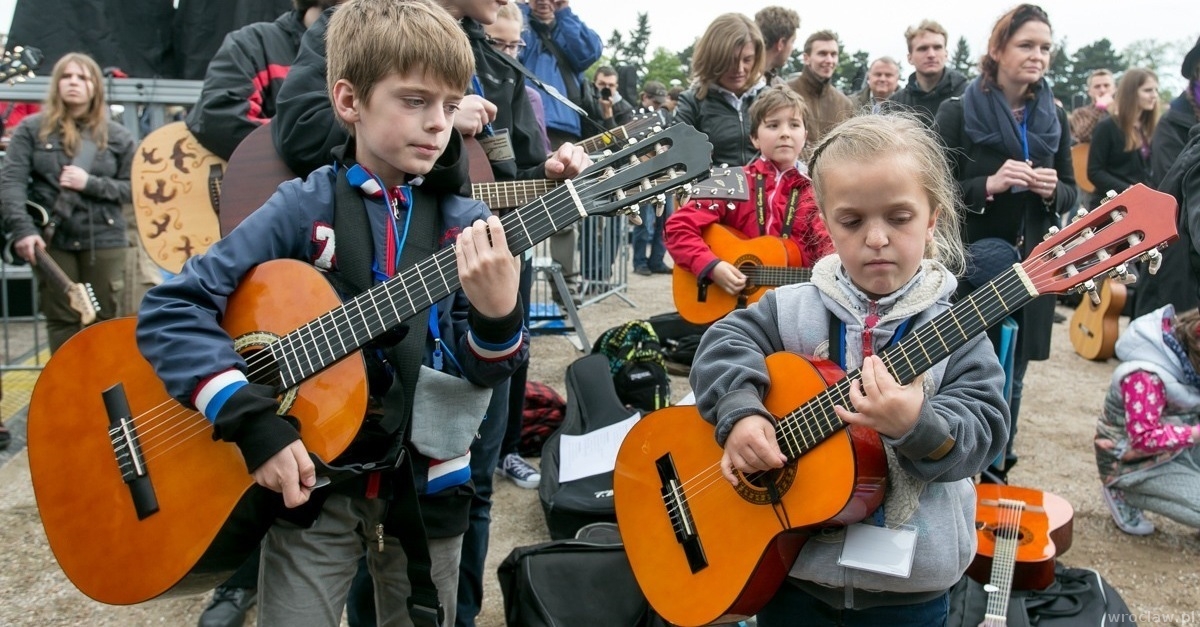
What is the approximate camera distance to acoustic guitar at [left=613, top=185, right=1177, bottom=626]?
1.73 meters

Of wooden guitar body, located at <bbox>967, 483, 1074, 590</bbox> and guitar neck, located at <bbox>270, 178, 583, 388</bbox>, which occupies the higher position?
guitar neck, located at <bbox>270, 178, 583, 388</bbox>

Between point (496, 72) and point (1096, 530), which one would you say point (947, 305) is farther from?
point (1096, 530)

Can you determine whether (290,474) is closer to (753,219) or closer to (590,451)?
(590,451)

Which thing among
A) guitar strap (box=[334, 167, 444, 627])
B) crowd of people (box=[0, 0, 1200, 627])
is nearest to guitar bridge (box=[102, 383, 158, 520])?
crowd of people (box=[0, 0, 1200, 627])

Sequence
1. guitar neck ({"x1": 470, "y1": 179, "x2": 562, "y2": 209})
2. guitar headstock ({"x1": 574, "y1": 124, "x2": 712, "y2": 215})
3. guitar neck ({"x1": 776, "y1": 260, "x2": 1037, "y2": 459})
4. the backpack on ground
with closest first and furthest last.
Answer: guitar neck ({"x1": 776, "y1": 260, "x2": 1037, "y2": 459}), guitar headstock ({"x1": 574, "y1": 124, "x2": 712, "y2": 215}), guitar neck ({"x1": 470, "y1": 179, "x2": 562, "y2": 209}), the backpack on ground

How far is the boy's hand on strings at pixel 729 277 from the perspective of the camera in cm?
418

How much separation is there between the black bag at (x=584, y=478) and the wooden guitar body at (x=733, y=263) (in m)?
0.56

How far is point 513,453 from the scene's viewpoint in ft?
14.8

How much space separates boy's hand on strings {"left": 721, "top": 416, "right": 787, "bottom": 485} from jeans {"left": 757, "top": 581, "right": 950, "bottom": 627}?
0.36 meters

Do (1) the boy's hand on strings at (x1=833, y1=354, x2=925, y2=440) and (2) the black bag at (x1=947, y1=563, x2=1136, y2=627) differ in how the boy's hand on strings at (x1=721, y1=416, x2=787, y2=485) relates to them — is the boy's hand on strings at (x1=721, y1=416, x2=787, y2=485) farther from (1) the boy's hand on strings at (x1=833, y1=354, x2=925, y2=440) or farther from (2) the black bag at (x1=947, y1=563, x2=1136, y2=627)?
(2) the black bag at (x1=947, y1=563, x2=1136, y2=627)

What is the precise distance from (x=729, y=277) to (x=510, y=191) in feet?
5.01

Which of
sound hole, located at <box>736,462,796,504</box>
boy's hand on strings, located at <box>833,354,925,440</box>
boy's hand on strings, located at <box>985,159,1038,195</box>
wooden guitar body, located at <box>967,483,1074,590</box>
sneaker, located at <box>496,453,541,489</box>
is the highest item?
boy's hand on strings, located at <box>985,159,1038,195</box>

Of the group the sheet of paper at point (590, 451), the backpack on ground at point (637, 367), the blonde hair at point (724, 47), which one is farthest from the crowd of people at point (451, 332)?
the backpack on ground at point (637, 367)

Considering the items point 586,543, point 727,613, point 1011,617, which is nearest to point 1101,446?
point 1011,617
